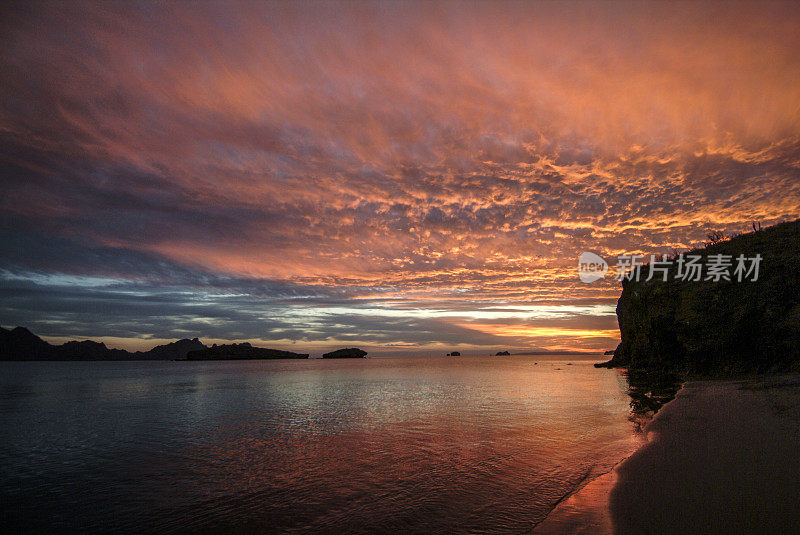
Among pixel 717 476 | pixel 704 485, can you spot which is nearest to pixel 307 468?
pixel 704 485

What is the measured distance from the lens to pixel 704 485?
715 cm

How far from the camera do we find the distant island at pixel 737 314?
2534cm

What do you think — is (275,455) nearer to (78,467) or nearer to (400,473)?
(400,473)

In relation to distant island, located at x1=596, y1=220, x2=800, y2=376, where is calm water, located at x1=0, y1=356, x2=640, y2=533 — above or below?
below

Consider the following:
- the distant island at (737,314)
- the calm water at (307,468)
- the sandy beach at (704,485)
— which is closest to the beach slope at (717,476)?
the sandy beach at (704,485)

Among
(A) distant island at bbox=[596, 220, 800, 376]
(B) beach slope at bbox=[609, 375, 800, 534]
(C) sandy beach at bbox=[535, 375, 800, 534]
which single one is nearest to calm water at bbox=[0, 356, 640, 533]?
(C) sandy beach at bbox=[535, 375, 800, 534]

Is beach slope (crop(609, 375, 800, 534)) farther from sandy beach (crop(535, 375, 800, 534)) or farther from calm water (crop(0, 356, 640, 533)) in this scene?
calm water (crop(0, 356, 640, 533))

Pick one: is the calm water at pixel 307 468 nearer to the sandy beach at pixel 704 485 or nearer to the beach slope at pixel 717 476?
the sandy beach at pixel 704 485

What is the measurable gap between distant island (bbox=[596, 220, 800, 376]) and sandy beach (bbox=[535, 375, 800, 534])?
59.0 ft

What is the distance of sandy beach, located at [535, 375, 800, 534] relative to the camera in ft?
19.0

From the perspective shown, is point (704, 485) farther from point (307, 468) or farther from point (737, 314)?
point (737, 314)

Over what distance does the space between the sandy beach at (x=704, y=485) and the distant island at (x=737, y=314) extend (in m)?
18.0

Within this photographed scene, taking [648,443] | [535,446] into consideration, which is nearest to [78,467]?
[535,446]

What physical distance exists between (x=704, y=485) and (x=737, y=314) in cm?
2712
